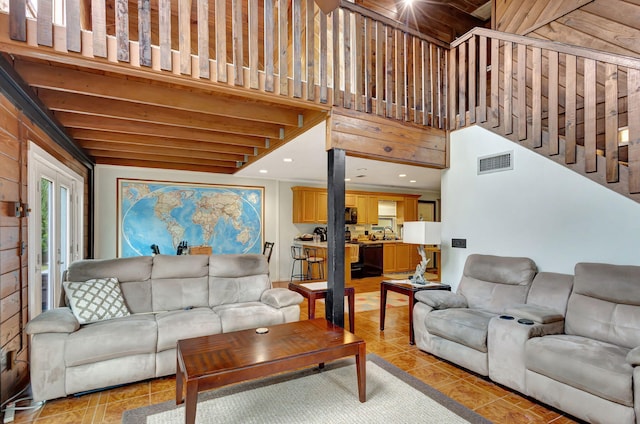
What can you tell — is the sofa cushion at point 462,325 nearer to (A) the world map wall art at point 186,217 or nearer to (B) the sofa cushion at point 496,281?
(B) the sofa cushion at point 496,281

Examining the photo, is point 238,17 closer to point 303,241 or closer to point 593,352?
point 593,352

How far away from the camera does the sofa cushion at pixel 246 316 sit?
3025mm

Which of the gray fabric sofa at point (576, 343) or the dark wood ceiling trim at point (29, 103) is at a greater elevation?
the dark wood ceiling trim at point (29, 103)

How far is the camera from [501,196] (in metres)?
3.59

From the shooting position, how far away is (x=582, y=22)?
3938 mm

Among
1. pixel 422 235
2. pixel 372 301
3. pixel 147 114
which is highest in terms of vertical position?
pixel 147 114

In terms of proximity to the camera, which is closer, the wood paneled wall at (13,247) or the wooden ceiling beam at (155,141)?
the wood paneled wall at (13,247)

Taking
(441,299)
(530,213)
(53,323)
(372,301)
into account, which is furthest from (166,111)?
(372,301)

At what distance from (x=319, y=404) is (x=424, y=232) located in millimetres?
2238

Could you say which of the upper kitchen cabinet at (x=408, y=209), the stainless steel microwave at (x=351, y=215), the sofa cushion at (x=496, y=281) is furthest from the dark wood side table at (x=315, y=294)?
the upper kitchen cabinet at (x=408, y=209)

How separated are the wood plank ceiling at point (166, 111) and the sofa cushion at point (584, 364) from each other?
2.68m

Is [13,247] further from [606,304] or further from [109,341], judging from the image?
[606,304]

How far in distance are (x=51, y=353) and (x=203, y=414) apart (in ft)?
3.98

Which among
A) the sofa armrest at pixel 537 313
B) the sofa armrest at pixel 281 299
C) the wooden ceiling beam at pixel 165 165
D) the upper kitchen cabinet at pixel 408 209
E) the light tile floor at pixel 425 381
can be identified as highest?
the wooden ceiling beam at pixel 165 165
